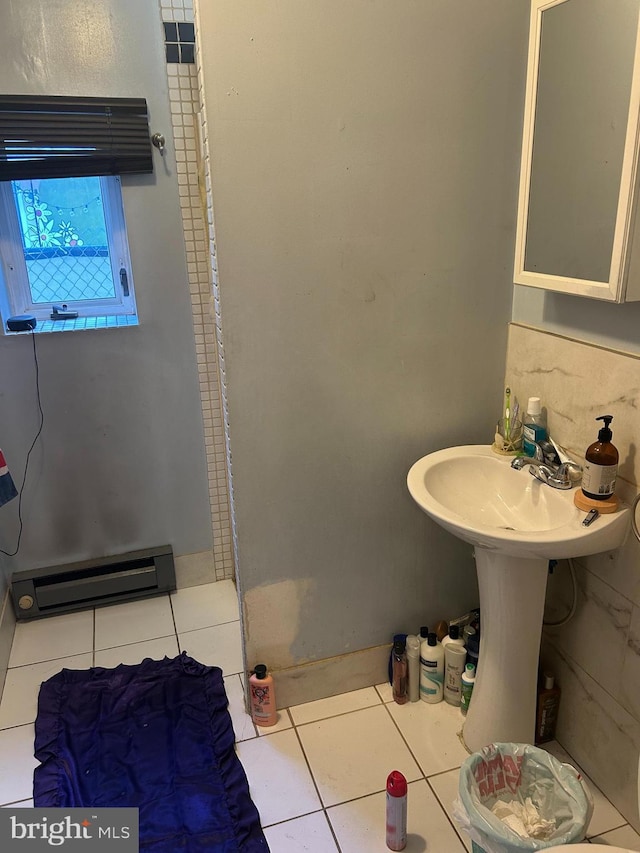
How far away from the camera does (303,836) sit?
1.66 meters

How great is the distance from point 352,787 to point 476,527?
2.91ft

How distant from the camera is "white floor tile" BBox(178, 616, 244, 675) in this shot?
230cm

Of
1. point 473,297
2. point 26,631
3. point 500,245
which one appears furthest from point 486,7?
point 26,631

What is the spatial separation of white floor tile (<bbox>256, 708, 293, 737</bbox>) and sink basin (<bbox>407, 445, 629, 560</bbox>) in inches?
34.7

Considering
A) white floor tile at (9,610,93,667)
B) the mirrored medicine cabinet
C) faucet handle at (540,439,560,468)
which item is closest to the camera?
the mirrored medicine cabinet

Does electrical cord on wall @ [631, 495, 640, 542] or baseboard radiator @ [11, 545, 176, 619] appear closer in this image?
electrical cord on wall @ [631, 495, 640, 542]

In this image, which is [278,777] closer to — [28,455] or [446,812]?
[446,812]

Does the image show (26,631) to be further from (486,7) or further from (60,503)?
(486,7)

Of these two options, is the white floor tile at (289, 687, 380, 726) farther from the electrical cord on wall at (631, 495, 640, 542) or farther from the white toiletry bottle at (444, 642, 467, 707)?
the electrical cord on wall at (631, 495, 640, 542)

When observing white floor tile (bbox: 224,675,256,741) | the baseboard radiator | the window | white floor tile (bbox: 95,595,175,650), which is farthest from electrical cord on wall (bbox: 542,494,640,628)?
the window

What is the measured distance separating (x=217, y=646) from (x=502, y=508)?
4.07ft

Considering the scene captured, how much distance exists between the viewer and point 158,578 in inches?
105

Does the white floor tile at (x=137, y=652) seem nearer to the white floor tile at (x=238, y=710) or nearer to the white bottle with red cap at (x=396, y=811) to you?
the white floor tile at (x=238, y=710)

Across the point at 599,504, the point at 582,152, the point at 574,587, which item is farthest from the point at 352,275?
the point at 574,587
